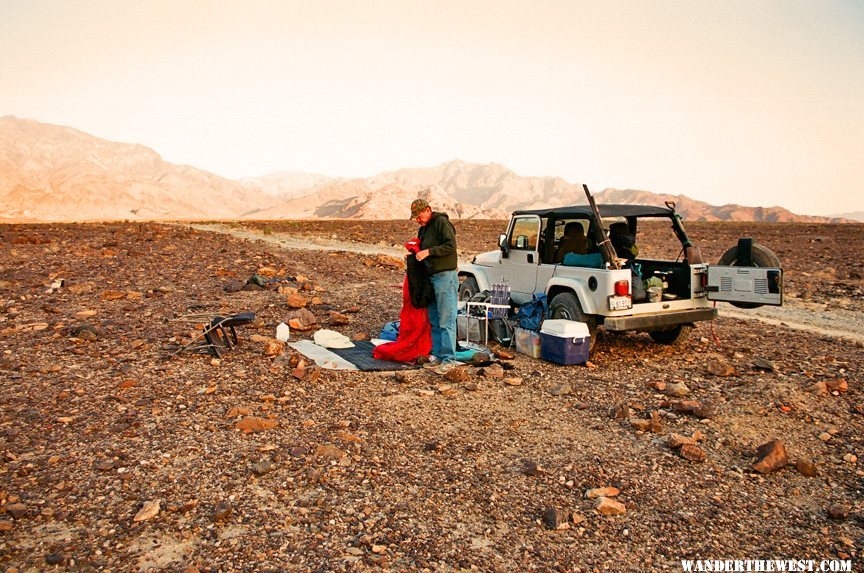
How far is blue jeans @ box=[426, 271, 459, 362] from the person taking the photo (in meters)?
8.21

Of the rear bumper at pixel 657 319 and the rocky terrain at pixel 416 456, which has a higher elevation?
the rear bumper at pixel 657 319

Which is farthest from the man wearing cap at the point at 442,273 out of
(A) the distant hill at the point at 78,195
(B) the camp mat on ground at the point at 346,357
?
(A) the distant hill at the point at 78,195

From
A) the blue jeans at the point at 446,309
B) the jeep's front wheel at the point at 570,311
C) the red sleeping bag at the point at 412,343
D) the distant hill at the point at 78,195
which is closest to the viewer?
the blue jeans at the point at 446,309

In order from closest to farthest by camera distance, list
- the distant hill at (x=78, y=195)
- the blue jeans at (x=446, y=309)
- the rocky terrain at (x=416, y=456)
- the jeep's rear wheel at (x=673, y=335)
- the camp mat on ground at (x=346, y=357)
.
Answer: the rocky terrain at (x=416, y=456) → the camp mat on ground at (x=346, y=357) → the blue jeans at (x=446, y=309) → the jeep's rear wheel at (x=673, y=335) → the distant hill at (x=78, y=195)

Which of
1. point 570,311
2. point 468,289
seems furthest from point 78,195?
point 570,311

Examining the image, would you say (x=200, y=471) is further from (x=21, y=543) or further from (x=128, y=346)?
(x=128, y=346)

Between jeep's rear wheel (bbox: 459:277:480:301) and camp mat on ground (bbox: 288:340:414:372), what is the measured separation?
244 centimetres

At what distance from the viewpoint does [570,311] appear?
28.4 feet

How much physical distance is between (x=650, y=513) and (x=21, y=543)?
4.38 meters

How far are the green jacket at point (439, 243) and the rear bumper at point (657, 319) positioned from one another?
2303mm

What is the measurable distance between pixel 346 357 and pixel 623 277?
3.97m

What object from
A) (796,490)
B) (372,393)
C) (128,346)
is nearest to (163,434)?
(372,393)

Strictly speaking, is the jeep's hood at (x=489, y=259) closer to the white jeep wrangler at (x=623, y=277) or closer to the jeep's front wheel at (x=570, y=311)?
the white jeep wrangler at (x=623, y=277)

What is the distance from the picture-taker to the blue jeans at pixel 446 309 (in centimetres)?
821
